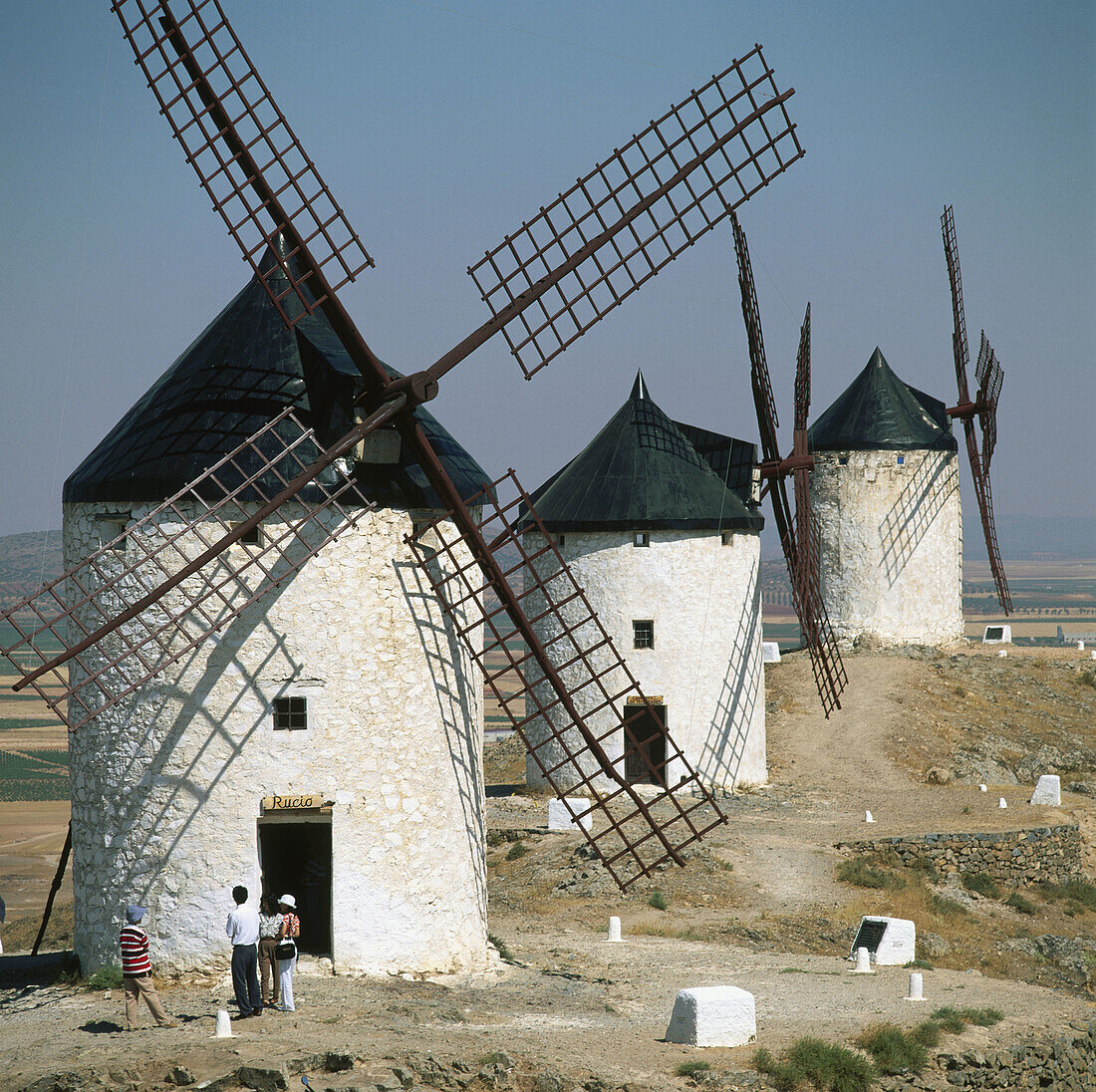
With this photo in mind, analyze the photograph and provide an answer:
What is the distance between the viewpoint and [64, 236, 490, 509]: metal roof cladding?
571 inches

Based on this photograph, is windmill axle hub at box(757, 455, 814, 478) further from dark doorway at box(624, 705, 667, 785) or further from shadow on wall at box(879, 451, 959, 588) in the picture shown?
shadow on wall at box(879, 451, 959, 588)

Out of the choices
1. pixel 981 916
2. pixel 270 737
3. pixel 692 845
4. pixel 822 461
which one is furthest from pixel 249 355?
pixel 822 461

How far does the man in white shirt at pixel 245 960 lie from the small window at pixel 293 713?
2.07m

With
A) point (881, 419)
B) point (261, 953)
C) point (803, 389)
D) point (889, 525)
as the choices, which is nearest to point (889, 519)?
point (889, 525)

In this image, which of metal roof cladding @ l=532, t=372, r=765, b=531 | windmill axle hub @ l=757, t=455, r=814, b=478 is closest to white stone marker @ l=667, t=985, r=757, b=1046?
metal roof cladding @ l=532, t=372, r=765, b=531

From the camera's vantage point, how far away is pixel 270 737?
46.5 ft

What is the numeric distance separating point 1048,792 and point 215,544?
18.2 meters

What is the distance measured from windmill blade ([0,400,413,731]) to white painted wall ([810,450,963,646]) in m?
26.3

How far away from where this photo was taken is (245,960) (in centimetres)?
1270

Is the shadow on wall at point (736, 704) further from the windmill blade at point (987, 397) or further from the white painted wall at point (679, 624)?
the windmill blade at point (987, 397)

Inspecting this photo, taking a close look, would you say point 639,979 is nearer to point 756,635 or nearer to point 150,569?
point 150,569

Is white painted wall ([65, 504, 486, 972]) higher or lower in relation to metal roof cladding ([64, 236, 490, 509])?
lower

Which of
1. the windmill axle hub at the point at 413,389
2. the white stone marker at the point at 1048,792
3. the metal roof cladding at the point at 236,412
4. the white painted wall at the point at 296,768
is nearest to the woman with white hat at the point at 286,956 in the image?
the white painted wall at the point at 296,768

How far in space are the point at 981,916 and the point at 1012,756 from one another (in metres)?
12.4
